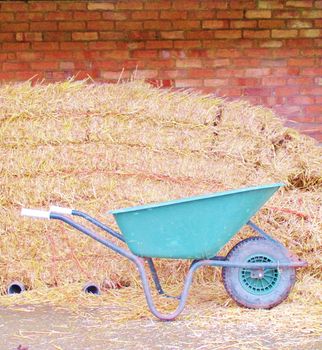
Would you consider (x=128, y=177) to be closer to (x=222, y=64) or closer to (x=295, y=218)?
(x=295, y=218)

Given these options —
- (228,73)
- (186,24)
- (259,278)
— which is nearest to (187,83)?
(228,73)

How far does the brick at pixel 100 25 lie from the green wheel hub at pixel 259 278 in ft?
10.9

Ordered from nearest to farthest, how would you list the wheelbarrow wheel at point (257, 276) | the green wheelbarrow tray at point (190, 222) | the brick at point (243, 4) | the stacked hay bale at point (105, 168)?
the green wheelbarrow tray at point (190, 222) → the wheelbarrow wheel at point (257, 276) → the stacked hay bale at point (105, 168) → the brick at point (243, 4)

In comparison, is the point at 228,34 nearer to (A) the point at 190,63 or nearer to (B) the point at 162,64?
(A) the point at 190,63

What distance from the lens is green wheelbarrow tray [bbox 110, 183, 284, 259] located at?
4.41m

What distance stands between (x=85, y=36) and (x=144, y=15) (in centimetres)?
56

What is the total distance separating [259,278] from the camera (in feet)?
15.8

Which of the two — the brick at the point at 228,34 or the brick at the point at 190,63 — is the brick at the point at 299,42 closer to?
the brick at the point at 228,34

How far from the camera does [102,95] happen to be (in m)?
5.49

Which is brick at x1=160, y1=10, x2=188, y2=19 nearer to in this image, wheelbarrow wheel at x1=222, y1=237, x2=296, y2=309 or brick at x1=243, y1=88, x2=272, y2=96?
brick at x1=243, y1=88, x2=272, y2=96

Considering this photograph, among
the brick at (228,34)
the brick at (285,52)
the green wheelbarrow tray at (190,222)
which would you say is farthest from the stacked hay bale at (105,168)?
the brick at (285,52)

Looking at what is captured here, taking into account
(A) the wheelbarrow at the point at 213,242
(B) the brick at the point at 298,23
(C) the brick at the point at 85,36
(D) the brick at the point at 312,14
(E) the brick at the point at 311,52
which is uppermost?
(D) the brick at the point at 312,14

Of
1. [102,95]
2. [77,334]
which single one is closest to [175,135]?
[102,95]

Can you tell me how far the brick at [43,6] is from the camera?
7.36 metres
